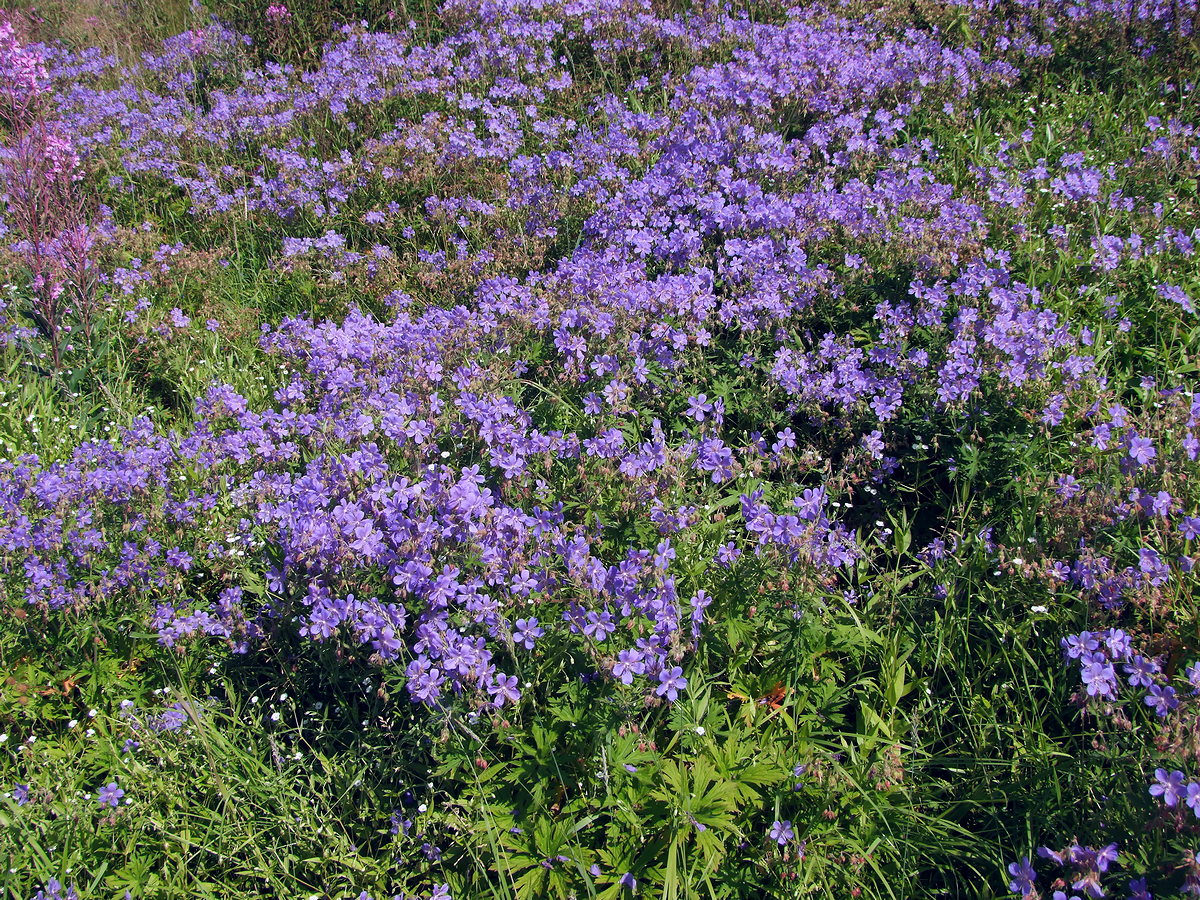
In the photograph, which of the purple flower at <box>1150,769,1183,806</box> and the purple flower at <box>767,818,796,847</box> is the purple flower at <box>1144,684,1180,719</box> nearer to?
the purple flower at <box>1150,769,1183,806</box>

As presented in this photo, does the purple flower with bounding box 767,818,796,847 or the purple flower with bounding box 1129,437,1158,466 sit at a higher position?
the purple flower with bounding box 1129,437,1158,466

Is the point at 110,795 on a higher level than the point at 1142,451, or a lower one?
lower

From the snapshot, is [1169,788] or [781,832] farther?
[781,832]

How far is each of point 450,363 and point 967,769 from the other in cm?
267

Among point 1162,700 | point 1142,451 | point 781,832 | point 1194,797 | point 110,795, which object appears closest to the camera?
point 1194,797

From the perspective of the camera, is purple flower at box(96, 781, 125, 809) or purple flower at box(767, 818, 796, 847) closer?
purple flower at box(767, 818, 796, 847)

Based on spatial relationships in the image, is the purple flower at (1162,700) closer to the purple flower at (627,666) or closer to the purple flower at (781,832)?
the purple flower at (781,832)

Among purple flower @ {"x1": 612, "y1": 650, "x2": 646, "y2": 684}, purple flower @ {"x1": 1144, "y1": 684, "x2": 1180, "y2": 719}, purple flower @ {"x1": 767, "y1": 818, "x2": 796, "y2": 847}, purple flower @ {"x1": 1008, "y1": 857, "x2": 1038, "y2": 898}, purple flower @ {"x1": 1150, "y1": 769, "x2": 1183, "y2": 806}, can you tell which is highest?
purple flower @ {"x1": 612, "y1": 650, "x2": 646, "y2": 684}

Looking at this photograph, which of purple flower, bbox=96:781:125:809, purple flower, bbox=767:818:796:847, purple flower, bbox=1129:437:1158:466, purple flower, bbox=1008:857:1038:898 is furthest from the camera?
purple flower, bbox=1129:437:1158:466

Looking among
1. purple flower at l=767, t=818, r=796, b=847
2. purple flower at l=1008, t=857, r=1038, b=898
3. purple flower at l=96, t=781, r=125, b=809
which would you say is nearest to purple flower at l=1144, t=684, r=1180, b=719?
purple flower at l=1008, t=857, r=1038, b=898

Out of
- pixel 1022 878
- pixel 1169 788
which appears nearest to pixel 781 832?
pixel 1022 878

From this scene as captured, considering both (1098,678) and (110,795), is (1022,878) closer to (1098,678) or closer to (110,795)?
(1098,678)

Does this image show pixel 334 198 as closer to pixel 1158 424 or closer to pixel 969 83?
pixel 969 83

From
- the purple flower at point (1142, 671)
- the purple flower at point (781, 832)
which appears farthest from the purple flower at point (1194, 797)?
the purple flower at point (781, 832)
